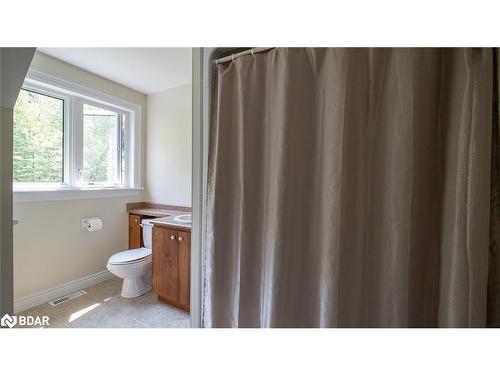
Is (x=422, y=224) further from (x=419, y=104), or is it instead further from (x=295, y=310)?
(x=295, y=310)

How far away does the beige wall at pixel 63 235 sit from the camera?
4.82ft

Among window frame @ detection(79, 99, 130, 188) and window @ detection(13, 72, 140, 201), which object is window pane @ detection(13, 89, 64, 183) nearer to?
window @ detection(13, 72, 140, 201)

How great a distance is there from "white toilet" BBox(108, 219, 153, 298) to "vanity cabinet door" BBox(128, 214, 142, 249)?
274 mm

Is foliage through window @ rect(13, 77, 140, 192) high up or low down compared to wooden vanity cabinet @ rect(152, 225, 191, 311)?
up

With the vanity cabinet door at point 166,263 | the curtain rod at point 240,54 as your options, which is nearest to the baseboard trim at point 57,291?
the vanity cabinet door at point 166,263

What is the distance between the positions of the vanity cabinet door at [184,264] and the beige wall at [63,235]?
108 centimetres

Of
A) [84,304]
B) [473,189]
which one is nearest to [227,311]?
[473,189]

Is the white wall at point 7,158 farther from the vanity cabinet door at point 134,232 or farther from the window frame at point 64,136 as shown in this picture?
the vanity cabinet door at point 134,232

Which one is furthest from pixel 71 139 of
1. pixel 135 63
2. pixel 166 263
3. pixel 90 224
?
pixel 166 263

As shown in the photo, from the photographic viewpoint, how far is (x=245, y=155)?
81 centimetres

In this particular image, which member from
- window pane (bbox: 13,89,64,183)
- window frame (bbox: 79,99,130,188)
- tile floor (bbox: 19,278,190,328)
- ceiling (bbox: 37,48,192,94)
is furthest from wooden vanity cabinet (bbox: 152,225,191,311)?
ceiling (bbox: 37,48,192,94)

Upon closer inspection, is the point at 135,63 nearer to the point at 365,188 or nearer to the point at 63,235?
the point at 63,235

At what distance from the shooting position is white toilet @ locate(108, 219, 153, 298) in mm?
1560

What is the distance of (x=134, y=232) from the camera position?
2.10m
